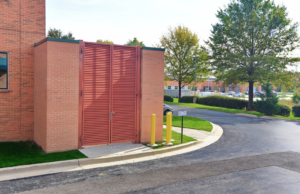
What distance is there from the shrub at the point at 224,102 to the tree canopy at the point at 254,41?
58.0 inches

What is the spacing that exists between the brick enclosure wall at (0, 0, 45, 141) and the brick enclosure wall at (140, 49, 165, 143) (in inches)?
181

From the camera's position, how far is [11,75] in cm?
983

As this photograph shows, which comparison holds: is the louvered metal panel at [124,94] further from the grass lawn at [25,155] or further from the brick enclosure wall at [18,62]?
the brick enclosure wall at [18,62]

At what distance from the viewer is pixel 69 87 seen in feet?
29.5

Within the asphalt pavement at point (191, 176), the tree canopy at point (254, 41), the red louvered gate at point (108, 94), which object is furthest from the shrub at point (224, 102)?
the red louvered gate at point (108, 94)

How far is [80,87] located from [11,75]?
3022mm

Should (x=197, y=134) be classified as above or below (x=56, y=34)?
below

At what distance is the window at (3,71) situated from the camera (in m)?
9.73

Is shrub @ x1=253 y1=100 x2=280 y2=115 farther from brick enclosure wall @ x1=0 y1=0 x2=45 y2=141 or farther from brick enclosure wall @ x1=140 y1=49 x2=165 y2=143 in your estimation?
brick enclosure wall @ x1=0 y1=0 x2=45 y2=141

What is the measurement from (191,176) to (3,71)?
8205 millimetres

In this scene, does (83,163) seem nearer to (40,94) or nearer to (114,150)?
A: (114,150)

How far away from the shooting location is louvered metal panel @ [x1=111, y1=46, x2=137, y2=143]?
9.96 meters

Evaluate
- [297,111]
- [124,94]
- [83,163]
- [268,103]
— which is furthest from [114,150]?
[297,111]

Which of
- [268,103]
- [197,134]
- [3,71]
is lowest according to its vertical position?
[197,134]
